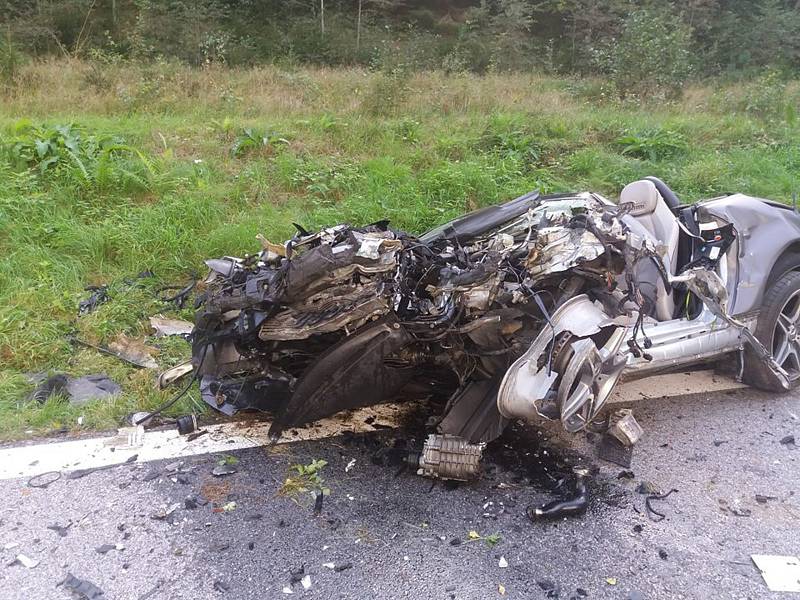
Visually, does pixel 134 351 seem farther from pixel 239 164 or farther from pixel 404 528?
pixel 239 164

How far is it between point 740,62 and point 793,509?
18.8 metres

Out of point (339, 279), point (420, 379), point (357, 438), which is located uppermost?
point (339, 279)

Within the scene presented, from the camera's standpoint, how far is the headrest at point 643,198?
3.97 m

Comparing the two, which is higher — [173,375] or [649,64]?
[649,64]

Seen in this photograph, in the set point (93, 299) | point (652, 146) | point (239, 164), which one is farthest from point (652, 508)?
point (652, 146)

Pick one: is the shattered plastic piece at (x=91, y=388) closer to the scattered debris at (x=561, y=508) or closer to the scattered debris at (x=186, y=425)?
the scattered debris at (x=186, y=425)

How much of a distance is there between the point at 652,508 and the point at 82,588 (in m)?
2.43

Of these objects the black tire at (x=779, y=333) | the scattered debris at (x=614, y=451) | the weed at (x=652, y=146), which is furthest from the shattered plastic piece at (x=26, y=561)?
the weed at (x=652, y=146)

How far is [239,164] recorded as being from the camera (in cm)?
695

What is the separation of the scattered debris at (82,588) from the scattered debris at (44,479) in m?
0.74

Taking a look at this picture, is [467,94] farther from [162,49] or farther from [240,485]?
[240,485]

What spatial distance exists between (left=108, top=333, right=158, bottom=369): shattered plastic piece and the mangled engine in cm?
111

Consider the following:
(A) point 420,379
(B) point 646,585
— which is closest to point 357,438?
(A) point 420,379

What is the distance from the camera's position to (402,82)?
9422mm
